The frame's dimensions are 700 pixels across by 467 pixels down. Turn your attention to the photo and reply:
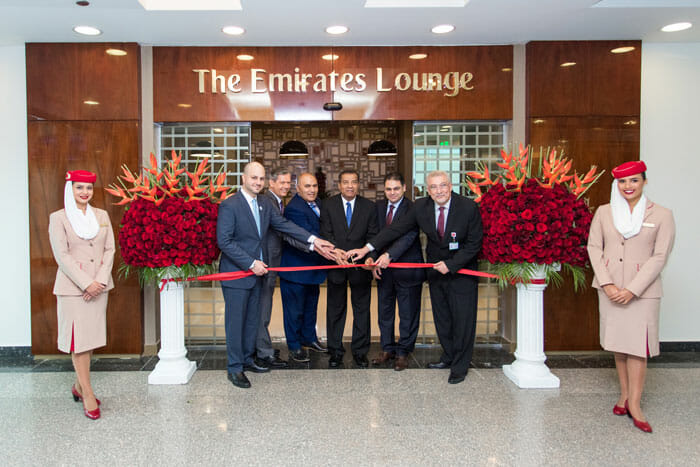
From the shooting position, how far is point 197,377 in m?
4.67

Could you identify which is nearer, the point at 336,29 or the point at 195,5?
the point at 195,5

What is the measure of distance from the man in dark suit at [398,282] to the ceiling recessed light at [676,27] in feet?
9.91

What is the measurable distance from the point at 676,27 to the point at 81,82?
596 centimetres

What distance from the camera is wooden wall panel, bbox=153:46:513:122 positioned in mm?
5473

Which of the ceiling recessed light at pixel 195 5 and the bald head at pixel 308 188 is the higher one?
the ceiling recessed light at pixel 195 5

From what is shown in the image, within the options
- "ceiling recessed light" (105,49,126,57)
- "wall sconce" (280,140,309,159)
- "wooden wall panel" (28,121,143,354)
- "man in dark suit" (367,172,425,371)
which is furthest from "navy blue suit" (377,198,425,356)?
"wall sconce" (280,140,309,159)

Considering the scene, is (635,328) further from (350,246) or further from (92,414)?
(92,414)

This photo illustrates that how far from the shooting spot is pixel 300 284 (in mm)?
5285

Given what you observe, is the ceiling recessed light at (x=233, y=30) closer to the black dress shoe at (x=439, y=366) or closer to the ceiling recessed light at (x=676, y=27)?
the black dress shoe at (x=439, y=366)

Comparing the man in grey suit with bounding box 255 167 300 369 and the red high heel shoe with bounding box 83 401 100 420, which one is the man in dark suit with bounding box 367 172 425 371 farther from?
the red high heel shoe with bounding box 83 401 100 420

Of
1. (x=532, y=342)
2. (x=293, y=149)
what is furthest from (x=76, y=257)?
(x=293, y=149)

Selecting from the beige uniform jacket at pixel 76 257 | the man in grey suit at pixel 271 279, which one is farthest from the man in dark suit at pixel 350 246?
the beige uniform jacket at pixel 76 257

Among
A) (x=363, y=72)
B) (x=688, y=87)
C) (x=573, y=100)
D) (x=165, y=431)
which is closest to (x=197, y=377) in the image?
(x=165, y=431)

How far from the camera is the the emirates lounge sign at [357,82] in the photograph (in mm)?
5504
